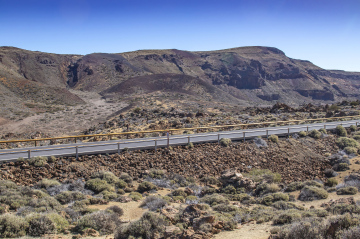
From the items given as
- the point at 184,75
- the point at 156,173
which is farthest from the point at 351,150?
Answer: the point at 184,75

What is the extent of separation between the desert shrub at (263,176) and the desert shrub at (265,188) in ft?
4.59

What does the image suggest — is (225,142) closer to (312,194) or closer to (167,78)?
(312,194)

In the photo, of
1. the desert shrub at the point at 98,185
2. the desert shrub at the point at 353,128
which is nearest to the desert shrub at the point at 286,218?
the desert shrub at the point at 98,185

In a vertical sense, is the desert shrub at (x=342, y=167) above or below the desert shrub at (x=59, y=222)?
below

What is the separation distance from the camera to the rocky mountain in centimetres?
6619

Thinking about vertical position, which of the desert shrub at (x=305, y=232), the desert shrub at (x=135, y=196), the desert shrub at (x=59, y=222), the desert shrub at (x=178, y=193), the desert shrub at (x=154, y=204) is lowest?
the desert shrub at (x=178, y=193)

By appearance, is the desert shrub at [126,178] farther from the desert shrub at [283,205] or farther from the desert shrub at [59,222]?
the desert shrub at [283,205]

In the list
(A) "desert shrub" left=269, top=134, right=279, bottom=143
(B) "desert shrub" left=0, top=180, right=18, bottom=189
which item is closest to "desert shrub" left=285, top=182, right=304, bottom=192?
(A) "desert shrub" left=269, top=134, right=279, bottom=143

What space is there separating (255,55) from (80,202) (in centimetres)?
15443

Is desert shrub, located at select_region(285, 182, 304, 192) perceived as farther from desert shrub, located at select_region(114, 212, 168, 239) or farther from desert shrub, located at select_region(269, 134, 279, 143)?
desert shrub, located at select_region(269, 134, 279, 143)

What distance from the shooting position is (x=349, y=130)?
87.9 feet

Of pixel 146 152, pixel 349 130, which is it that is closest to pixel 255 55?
pixel 349 130

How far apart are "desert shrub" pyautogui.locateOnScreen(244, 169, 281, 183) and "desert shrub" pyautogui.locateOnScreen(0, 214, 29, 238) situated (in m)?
10.9

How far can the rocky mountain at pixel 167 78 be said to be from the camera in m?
66.2
